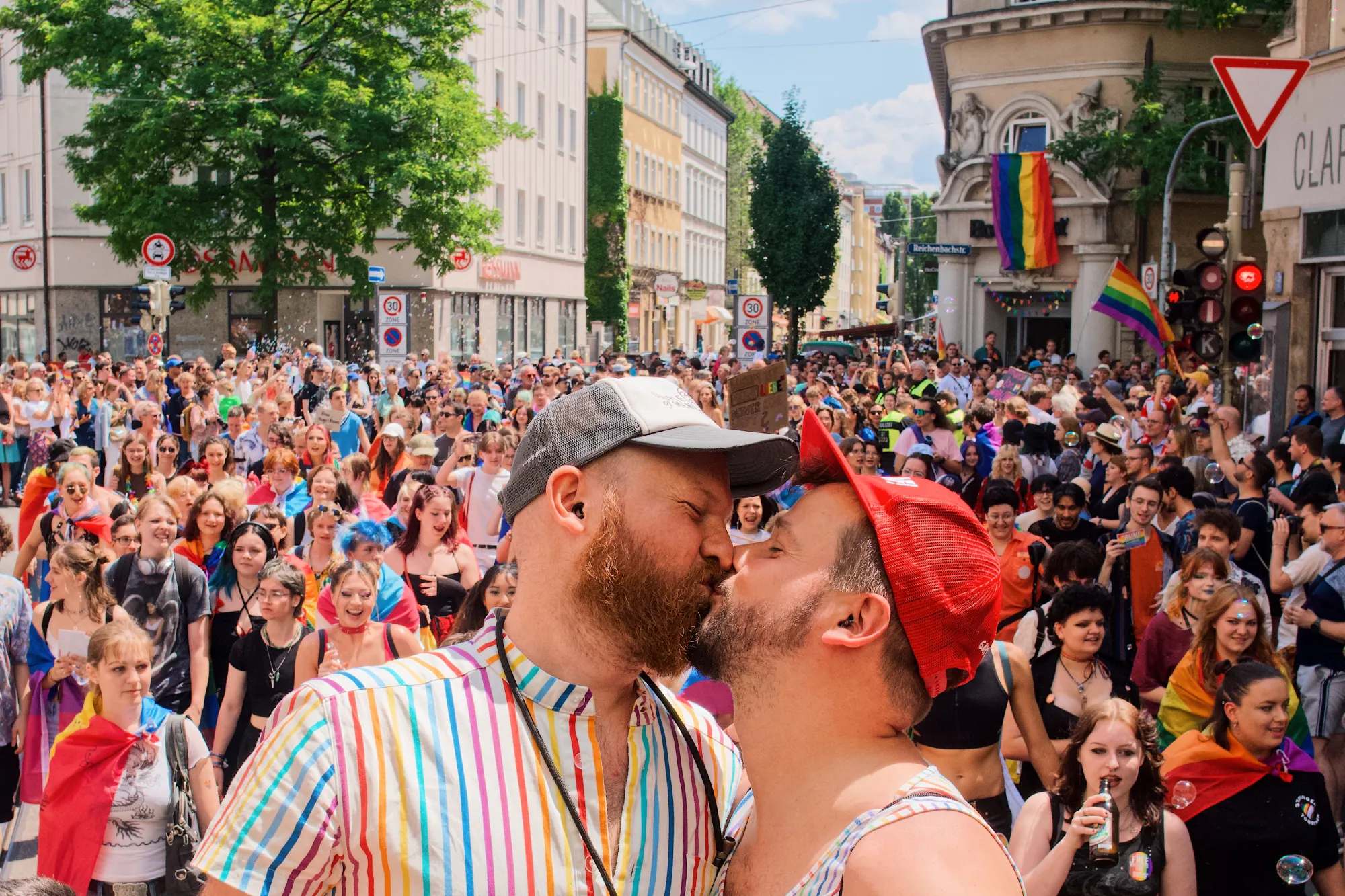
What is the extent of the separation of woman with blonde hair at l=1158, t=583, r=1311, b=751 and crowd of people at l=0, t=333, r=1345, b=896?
0.06 feet

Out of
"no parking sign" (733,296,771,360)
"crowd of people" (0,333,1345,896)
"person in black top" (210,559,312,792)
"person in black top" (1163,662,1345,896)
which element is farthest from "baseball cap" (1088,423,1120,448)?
"no parking sign" (733,296,771,360)

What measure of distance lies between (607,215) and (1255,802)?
5485 cm

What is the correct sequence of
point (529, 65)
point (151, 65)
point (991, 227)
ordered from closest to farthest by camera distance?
point (151, 65) < point (991, 227) < point (529, 65)

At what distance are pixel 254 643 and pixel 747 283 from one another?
84.2 meters

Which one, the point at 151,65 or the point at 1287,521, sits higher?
the point at 151,65

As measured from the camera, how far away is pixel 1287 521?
8.11 metres

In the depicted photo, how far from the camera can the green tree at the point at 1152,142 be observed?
1265 inches

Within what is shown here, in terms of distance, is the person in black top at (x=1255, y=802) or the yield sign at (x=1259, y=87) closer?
the person in black top at (x=1255, y=802)

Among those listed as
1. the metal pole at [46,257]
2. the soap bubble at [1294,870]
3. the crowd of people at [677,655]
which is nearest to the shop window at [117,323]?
the metal pole at [46,257]

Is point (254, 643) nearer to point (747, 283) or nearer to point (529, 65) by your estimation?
point (529, 65)

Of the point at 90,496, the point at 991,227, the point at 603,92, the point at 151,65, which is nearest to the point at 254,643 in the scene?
the point at 90,496

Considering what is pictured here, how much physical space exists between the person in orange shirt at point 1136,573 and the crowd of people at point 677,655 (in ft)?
0.09

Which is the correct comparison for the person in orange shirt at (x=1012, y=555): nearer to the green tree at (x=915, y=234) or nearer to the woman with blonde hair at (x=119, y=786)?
the woman with blonde hair at (x=119, y=786)

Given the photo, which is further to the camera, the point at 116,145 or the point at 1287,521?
the point at 116,145
